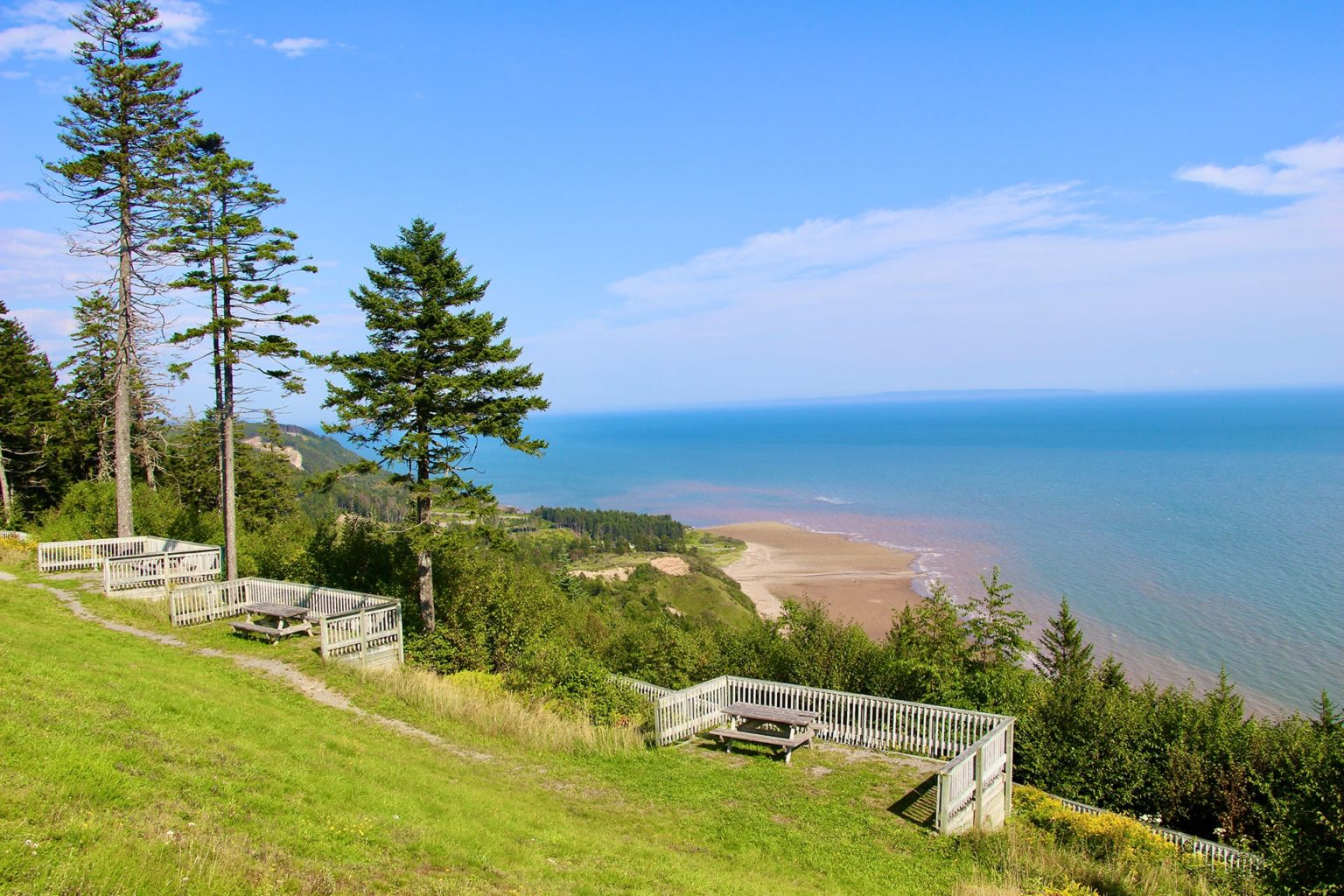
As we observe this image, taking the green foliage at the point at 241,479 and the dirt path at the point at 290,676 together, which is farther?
A: the green foliage at the point at 241,479

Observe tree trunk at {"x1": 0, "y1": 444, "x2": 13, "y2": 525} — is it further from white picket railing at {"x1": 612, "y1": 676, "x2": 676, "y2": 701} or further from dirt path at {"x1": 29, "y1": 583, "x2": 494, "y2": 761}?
white picket railing at {"x1": 612, "y1": 676, "x2": 676, "y2": 701}

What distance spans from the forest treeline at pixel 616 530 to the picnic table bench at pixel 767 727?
54.0 m

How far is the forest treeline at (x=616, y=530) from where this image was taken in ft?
232

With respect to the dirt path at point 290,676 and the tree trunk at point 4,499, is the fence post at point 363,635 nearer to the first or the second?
the dirt path at point 290,676

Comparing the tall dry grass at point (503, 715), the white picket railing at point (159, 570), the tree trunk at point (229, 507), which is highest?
the tree trunk at point (229, 507)

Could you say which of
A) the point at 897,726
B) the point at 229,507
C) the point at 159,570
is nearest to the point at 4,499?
the point at 159,570

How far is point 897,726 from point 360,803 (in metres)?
8.27

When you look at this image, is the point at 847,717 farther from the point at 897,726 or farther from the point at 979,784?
the point at 979,784

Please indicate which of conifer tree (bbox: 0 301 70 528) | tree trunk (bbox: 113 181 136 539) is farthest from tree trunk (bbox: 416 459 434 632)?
conifer tree (bbox: 0 301 70 528)

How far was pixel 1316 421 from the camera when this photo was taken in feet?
625

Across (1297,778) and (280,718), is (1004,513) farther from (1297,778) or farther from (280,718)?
(280,718)

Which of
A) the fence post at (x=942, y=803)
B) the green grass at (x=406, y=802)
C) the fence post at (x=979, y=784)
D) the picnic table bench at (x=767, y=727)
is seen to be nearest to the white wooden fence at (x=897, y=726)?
the fence post at (x=979, y=784)

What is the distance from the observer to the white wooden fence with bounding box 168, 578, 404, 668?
46.6ft

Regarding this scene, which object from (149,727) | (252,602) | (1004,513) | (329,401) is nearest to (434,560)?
(252,602)
